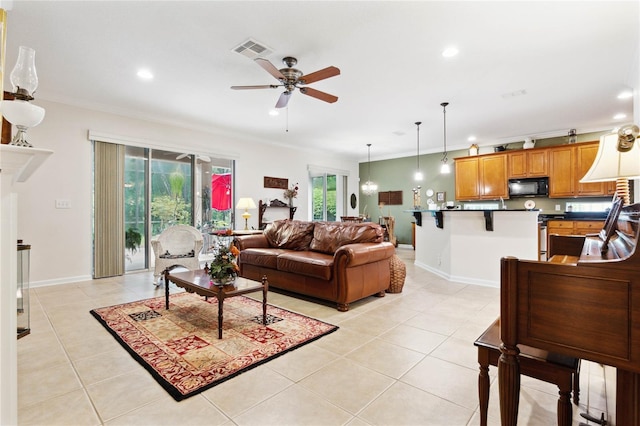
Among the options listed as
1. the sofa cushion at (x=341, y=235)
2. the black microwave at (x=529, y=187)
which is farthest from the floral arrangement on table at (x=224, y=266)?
the black microwave at (x=529, y=187)

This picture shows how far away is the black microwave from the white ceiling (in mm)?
1332

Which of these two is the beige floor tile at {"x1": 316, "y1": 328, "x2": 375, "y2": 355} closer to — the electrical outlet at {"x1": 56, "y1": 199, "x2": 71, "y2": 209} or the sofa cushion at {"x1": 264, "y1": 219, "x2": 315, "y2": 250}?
the sofa cushion at {"x1": 264, "y1": 219, "x2": 315, "y2": 250}

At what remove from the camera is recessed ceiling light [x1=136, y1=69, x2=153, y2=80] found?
11.8 feet

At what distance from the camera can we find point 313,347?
241 cm

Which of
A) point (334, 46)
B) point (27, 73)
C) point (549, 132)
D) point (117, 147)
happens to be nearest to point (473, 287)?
point (334, 46)

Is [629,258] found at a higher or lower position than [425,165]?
lower

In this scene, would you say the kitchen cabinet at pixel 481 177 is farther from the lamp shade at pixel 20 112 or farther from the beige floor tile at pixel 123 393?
the lamp shade at pixel 20 112

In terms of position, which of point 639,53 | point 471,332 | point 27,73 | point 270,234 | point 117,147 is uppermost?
point 639,53

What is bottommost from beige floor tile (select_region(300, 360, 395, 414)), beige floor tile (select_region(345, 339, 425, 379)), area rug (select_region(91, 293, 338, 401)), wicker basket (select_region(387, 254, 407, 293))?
beige floor tile (select_region(300, 360, 395, 414))

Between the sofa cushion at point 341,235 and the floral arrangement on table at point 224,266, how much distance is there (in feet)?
5.17

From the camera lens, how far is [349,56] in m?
3.26

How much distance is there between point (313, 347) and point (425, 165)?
278 inches

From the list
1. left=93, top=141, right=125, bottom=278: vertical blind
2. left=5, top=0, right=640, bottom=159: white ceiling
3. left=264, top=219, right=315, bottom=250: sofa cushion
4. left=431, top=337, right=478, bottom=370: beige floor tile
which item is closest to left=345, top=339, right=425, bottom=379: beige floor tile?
left=431, top=337, right=478, bottom=370: beige floor tile

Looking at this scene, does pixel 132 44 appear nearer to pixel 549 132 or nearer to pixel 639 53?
pixel 639 53
